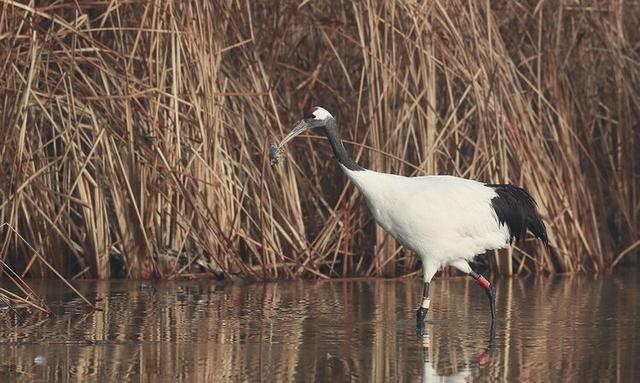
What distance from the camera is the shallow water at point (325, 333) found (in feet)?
22.1

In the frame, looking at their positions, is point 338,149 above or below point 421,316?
above

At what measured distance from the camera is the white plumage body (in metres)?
8.85

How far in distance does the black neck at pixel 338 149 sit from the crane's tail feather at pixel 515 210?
3.23ft

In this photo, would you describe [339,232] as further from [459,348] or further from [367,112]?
[459,348]

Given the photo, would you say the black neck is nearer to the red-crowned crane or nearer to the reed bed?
the red-crowned crane

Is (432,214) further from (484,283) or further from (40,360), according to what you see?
(40,360)

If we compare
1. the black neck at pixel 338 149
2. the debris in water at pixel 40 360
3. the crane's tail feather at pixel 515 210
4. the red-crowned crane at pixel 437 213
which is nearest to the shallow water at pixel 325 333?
the debris in water at pixel 40 360

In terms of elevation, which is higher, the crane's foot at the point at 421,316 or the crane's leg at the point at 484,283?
the crane's leg at the point at 484,283

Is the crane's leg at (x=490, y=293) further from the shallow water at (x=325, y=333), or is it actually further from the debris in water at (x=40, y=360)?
the debris in water at (x=40, y=360)

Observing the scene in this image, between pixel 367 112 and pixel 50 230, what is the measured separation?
2.71m

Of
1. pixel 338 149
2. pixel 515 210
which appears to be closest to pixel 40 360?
pixel 338 149

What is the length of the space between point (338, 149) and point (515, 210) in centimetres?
126

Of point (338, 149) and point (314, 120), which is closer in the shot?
point (338, 149)

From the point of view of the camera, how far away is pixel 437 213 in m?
8.88
